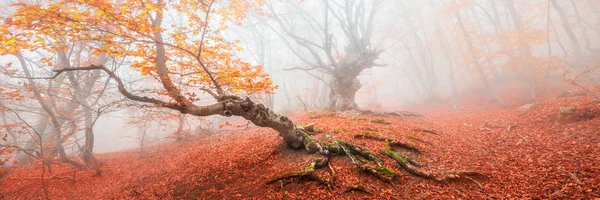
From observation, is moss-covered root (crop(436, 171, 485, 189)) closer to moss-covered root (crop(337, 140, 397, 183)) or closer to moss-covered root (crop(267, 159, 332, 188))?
moss-covered root (crop(337, 140, 397, 183))

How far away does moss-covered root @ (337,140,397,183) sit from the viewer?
185 inches

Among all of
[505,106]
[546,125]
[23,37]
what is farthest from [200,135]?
[505,106]

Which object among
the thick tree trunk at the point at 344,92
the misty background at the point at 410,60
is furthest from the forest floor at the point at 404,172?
the thick tree trunk at the point at 344,92

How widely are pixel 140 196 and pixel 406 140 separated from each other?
24.2ft

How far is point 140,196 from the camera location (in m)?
5.40

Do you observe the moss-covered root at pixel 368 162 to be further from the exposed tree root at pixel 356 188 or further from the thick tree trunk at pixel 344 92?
the thick tree trunk at pixel 344 92

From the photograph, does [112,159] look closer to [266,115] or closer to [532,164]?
[266,115]

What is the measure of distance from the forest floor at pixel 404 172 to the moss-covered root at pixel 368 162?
0.14 m

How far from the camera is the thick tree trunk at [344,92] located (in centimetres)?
1454

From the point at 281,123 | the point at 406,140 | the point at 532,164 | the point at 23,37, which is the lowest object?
the point at 532,164

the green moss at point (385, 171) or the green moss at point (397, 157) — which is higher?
the green moss at point (397, 157)

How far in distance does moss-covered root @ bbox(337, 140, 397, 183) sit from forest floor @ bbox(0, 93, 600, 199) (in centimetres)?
14

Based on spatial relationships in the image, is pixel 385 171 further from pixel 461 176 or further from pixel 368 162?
pixel 461 176

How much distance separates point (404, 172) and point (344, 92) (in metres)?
10.0
